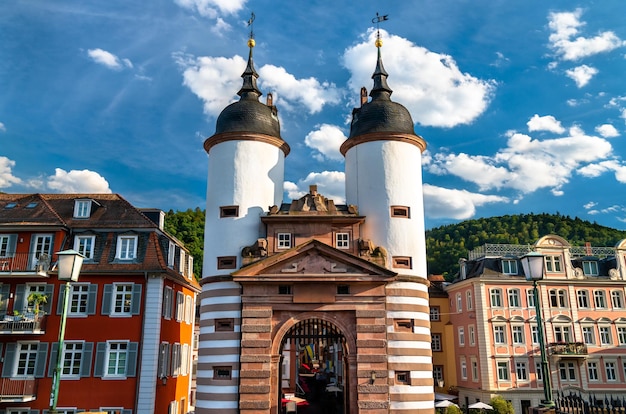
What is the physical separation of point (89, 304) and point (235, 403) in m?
10.5

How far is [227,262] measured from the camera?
3164cm

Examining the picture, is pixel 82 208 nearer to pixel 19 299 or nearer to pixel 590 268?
pixel 19 299

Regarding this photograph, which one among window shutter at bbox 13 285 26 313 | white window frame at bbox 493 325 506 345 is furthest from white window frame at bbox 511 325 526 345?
window shutter at bbox 13 285 26 313

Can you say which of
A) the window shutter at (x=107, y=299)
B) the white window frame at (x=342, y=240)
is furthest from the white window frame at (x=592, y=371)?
the window shutter at (x=107, y=299)

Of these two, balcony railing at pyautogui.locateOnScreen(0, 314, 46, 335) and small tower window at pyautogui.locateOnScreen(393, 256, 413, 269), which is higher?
small tower window at pyautogui.locateOnScreen(393, 256, 413, 269)

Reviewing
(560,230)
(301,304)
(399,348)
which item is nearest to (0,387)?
(301,304)

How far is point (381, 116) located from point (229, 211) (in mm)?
10936

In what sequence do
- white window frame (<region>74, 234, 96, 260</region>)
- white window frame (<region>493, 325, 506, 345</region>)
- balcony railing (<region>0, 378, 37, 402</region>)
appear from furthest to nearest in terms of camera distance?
white window frame (<region>493, 325, 506, 345</region>) < white window frame (<region>74, 234, 96, 260</region>) < balcony railing (<region>0, 378, 37, 402</region>)

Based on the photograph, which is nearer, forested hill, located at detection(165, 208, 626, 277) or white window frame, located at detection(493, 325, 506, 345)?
white window frame, located at detection(493, 325, 506, 345)

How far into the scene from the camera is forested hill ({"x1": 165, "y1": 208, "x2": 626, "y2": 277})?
72438 millimetres

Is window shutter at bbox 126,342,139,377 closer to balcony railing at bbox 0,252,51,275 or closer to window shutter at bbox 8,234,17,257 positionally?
balcony railing at bbox 0,252,51,275

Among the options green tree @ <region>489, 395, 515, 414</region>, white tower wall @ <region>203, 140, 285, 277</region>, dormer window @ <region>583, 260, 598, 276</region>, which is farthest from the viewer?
dormer window @ <region>583, 260, 598, 276</region>

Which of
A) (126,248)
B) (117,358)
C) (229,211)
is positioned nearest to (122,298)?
(126,248)

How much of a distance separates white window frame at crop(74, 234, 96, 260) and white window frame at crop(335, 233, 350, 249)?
14782mm
